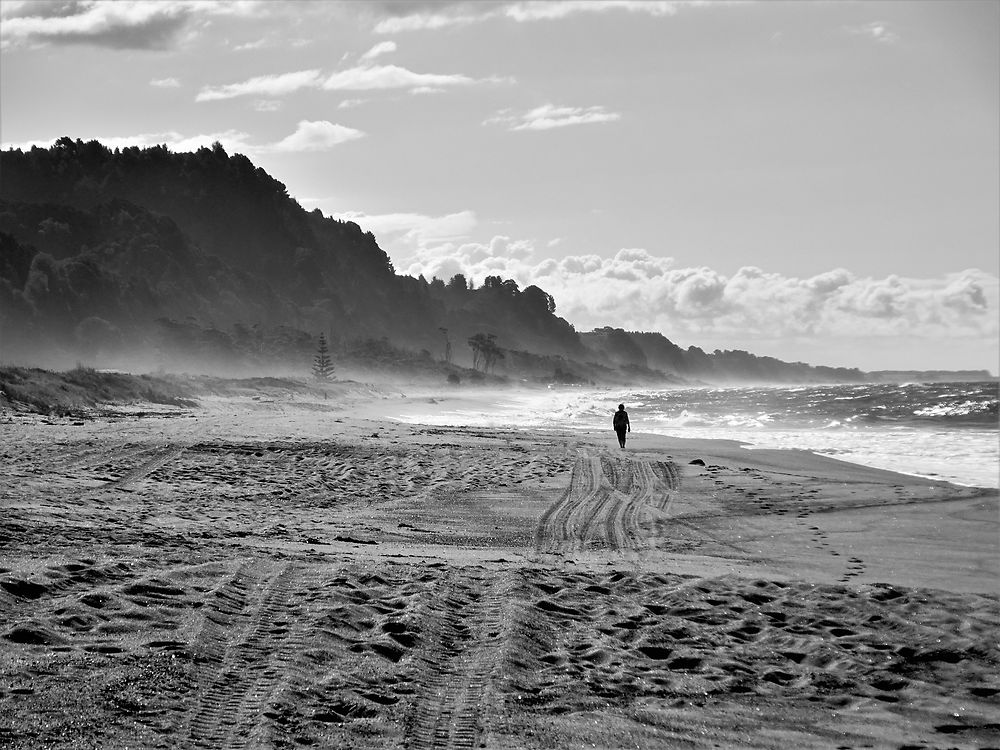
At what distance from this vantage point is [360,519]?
37.1ft

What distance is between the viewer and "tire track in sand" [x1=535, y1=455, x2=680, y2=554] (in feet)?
35.2

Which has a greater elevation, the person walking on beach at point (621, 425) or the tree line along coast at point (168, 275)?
the tree line along coast at point (168, 275)

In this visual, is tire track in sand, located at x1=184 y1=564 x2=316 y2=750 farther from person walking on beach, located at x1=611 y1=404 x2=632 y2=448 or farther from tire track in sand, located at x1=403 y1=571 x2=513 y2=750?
person walking on beach, located at x1=611 y1=404 x2=632 y2=448

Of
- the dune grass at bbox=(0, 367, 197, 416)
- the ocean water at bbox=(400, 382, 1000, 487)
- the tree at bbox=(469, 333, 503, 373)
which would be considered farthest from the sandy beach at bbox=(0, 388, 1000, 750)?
the tree at bbox=(469, 333, 503, 373)

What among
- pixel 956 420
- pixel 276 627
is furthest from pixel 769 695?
pixel 956 420

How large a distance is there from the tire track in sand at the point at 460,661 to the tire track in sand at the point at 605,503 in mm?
2540

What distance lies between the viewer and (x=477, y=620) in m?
6.75

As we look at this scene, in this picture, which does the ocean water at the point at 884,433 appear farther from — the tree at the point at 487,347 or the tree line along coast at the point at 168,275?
the tree at the point at 487,347

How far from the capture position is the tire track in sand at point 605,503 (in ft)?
35.2

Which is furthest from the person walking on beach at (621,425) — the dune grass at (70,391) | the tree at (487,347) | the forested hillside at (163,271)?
the tree at (487,347)

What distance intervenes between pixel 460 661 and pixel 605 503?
826 cm

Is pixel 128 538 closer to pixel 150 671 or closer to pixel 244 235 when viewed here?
pixel 150 671

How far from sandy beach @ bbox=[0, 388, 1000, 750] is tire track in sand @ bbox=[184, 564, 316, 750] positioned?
0.02 m

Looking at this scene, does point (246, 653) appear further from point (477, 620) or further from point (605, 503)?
point (605, 503)
